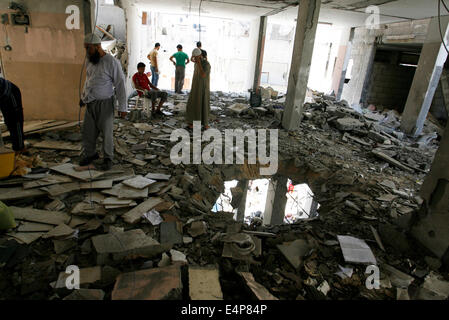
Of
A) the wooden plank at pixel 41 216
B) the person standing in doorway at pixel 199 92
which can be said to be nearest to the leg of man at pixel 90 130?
the wooden plank at pixel 41 216

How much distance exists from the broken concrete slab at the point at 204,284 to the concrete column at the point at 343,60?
13.1m

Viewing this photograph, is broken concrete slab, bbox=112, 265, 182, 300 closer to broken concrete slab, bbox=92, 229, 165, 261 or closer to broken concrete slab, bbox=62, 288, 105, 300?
broken concrete slab, bbox=62, 288, 105, 300

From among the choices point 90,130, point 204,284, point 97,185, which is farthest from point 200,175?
point 204,284

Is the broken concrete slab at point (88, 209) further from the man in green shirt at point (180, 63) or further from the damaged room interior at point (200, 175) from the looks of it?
the man in green shirt at point (180, 63)

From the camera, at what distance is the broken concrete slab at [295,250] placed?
3089 millimetres

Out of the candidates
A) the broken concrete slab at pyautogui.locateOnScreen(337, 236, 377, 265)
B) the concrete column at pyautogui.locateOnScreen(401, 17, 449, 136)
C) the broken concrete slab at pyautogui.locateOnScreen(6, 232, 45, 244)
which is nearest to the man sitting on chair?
the broken concrete slab at pyautogui.locateOnScreen(6, 232, 45, 244)

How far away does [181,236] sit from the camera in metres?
3.29

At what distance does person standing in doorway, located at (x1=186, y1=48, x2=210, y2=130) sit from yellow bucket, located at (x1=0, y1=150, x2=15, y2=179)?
3955 mm

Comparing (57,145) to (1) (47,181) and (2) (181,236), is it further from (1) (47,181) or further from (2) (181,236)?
(2) (181,236)

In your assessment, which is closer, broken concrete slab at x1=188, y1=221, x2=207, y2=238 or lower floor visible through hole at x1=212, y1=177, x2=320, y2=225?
broken concrete slab at x1=188, y1=221, x2=207, y2=238

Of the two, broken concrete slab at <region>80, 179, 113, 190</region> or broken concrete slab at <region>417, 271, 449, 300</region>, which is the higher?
broken concrete slab at <region>80, 179, 113, 190</region>

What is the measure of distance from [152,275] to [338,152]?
5783 mm

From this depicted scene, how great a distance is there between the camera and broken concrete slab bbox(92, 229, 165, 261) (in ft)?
9.26

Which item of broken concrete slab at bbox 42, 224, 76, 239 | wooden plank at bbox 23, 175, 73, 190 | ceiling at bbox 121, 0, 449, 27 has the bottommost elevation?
broken concrete slab at bbox 42, 224, 76, 239
